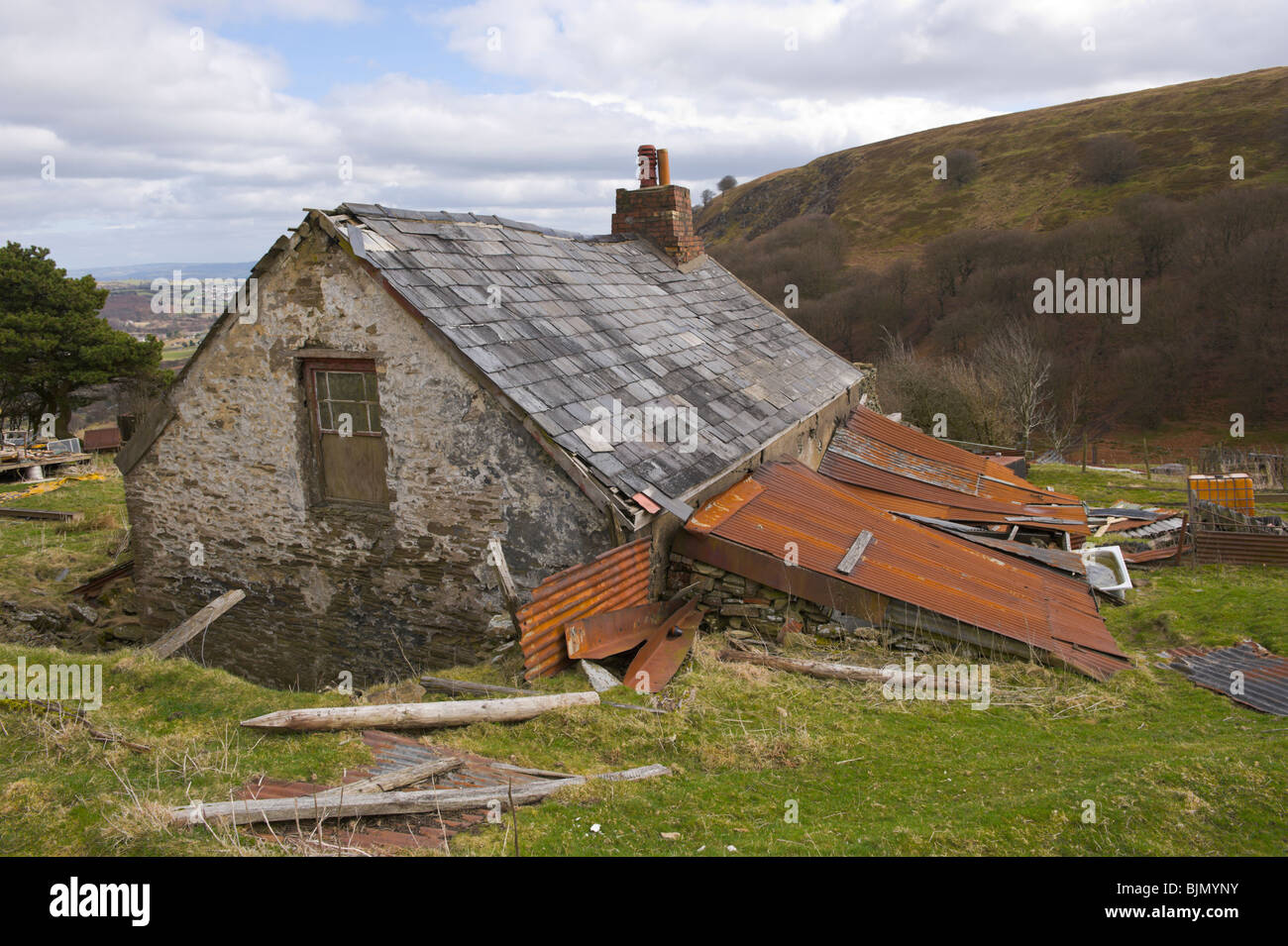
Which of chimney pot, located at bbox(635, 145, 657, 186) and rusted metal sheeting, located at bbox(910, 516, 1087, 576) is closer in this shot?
rusted metal sheeting, located at bbox(910, 516, 1087, 576)

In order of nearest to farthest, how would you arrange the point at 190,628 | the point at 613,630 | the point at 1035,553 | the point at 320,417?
1. the point at 613,630
2. the point at 190,628
3. the point at 320,417
4. the point at 1035,553

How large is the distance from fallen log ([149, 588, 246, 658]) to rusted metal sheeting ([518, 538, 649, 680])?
11.6 feet

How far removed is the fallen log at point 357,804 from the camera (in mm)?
4195

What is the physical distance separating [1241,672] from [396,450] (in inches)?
345

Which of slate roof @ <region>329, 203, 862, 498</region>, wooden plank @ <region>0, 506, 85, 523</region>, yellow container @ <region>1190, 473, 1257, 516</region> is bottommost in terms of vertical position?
yellow container @ <region>1190, 473, 1257, 516</region>

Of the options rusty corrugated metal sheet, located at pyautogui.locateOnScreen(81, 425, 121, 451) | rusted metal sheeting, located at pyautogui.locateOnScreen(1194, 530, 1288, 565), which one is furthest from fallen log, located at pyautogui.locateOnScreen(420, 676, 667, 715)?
rusty corrugated metal sheet, located at pyautogui.locateOnScreen(81, 425, 121, 451)

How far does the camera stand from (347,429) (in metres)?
8.52

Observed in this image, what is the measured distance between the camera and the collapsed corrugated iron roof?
11.7 m

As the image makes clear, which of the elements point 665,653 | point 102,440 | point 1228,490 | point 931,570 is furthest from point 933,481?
point 102,440

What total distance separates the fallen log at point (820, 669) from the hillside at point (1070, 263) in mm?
26536

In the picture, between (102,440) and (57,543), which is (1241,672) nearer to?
(57,543)

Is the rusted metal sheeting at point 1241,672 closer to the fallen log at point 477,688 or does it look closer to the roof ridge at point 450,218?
the fallen log at point 477,688

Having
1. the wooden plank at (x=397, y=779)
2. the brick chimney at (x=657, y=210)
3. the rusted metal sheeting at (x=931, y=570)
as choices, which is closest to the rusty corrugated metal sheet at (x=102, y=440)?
the brick chimney at (x=657, y=210)

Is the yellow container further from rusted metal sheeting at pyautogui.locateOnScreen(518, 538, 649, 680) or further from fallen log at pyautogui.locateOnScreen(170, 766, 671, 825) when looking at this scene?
fallen log at pyautogui.locateOnScreen(170, 766, 671, 825)
